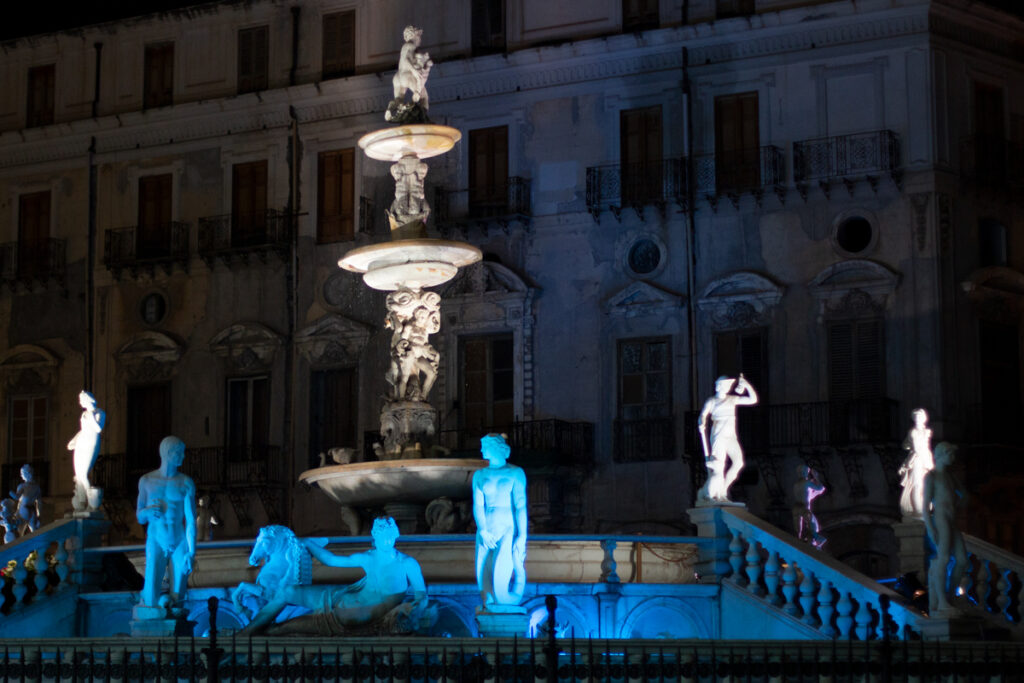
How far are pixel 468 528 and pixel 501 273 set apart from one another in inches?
495

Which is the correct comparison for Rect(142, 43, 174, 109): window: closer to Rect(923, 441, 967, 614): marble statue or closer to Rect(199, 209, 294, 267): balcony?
Rect(199, 209, 294, 267): balcony

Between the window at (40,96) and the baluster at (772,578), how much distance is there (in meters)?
24.3

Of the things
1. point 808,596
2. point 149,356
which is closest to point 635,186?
point 149,356

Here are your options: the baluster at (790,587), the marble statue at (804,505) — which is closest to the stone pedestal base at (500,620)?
the baluster at (790,587)

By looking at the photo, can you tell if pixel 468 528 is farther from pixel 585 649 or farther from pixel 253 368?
pixel 253 368

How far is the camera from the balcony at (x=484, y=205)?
3531cm

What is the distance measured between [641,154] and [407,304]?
38.7ft

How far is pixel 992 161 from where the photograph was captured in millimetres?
33156

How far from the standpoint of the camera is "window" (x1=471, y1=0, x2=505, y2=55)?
36375 millimetres

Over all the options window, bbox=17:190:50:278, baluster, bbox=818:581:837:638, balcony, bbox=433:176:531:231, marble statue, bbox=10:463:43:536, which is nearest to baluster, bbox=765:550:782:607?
baluster, bbox=818:581:837:638

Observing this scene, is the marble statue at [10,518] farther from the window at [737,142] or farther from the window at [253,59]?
the window at [737,142]

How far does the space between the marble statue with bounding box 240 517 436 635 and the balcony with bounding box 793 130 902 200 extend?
1615 cm

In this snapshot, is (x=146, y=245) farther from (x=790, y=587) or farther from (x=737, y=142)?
(x=790, y=587)

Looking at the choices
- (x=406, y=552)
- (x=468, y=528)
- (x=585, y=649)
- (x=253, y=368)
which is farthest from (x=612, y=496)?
(x=585, y=649)
